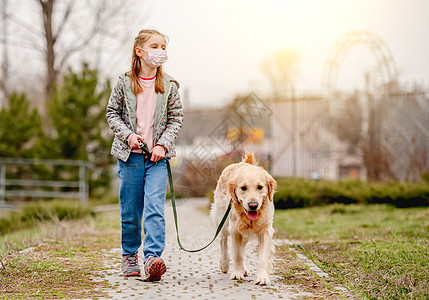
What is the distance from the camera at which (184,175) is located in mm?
18250

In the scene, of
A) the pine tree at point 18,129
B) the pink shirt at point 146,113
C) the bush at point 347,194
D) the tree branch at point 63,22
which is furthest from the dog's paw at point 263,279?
the tree branch at point 63,22

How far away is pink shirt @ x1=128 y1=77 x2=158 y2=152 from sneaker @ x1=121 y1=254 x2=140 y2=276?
0.92m

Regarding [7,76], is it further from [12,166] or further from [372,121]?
[372,121]

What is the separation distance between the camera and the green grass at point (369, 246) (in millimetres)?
3852

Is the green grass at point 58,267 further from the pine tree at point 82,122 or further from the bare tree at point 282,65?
the bare tree at point 282,65

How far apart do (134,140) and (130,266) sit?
3.40 feet

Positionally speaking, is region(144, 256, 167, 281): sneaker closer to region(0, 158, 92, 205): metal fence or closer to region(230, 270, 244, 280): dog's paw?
region(230, 270, 244, 280): dog's paw

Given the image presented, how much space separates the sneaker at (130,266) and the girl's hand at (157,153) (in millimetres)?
841

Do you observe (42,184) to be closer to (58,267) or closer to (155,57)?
(58,267)

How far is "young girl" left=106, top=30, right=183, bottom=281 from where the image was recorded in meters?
4.41

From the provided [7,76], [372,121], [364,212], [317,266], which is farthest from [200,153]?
[7,76]

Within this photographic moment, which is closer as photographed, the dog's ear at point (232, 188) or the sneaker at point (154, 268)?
the sneaker at point (154, 268)

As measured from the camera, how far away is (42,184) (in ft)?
51.9

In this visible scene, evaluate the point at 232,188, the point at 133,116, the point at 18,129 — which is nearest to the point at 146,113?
the point at 133,116
